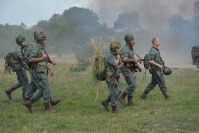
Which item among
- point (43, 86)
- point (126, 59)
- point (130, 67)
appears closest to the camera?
point (43, 86)

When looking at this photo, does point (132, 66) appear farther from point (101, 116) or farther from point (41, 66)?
point (41, 66)

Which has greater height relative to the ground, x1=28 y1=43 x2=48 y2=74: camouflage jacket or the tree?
the tree

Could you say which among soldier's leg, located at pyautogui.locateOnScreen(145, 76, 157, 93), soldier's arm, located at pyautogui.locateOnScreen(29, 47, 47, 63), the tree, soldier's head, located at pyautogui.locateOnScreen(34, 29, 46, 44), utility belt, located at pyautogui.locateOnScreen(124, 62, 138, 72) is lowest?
soldier's leg, located at pyautogui.locateOnScreen(145, 76, 157, 93)

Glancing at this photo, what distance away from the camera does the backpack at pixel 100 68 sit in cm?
1090

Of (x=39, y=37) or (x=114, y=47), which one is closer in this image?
(x=114, y=47)

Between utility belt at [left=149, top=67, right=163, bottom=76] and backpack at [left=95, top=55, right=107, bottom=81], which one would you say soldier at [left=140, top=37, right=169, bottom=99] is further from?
backpack at [left=95, top=55, right=107, bottom=81]

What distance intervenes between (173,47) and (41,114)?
3448cm

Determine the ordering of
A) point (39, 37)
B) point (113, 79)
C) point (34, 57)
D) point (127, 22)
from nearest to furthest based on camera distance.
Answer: point (113, 79)
point (34, 57)
point (39, 37)
point (127, 22)

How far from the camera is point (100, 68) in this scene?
35.8 ft

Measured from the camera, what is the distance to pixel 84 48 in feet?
150

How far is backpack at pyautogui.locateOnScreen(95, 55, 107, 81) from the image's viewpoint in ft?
35.8

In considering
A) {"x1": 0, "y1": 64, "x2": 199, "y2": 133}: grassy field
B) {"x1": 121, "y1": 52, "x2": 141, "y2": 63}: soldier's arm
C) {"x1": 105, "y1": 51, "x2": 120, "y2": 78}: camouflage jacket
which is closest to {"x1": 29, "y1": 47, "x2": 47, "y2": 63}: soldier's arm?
{"x1": 0, "y1": 64, "x2": 199, "y2": 133}: grassy field

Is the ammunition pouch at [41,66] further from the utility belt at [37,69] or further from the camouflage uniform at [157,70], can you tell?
the camouflage uniform at [157,70]

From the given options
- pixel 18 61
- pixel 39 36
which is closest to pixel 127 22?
pixel 18 61
